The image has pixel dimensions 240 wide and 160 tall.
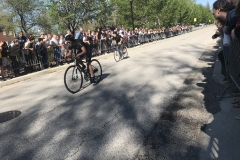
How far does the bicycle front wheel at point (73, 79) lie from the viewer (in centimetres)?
698

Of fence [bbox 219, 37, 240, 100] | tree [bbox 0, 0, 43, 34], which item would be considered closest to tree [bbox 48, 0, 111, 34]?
tree [bbox 0, 0, 43, 34]

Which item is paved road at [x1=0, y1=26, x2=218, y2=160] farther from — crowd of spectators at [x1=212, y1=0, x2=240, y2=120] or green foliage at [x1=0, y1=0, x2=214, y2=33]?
green foliage at [x1=0, y1=0, x2=214, y2=33]

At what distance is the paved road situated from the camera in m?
3.72

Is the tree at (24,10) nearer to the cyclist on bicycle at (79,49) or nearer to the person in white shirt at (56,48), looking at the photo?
the person in white shirt at (56,48)

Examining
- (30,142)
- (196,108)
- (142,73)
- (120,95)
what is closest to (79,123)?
(30,142)

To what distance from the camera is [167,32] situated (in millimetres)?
43125

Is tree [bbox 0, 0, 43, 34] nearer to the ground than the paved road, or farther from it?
farther from it

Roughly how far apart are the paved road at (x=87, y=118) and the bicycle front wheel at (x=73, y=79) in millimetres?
235

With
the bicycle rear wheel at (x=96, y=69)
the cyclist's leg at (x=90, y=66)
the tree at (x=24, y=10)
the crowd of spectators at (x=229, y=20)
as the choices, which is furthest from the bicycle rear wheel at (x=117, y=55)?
the tree at (x=24, y=10)

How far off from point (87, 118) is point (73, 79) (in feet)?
8.02

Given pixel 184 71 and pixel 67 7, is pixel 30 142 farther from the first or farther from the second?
pixel 67 7

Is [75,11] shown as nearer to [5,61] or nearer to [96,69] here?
[5,61]

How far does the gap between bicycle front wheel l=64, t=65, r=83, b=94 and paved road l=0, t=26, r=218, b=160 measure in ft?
0.77

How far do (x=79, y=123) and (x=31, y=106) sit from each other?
221cm
